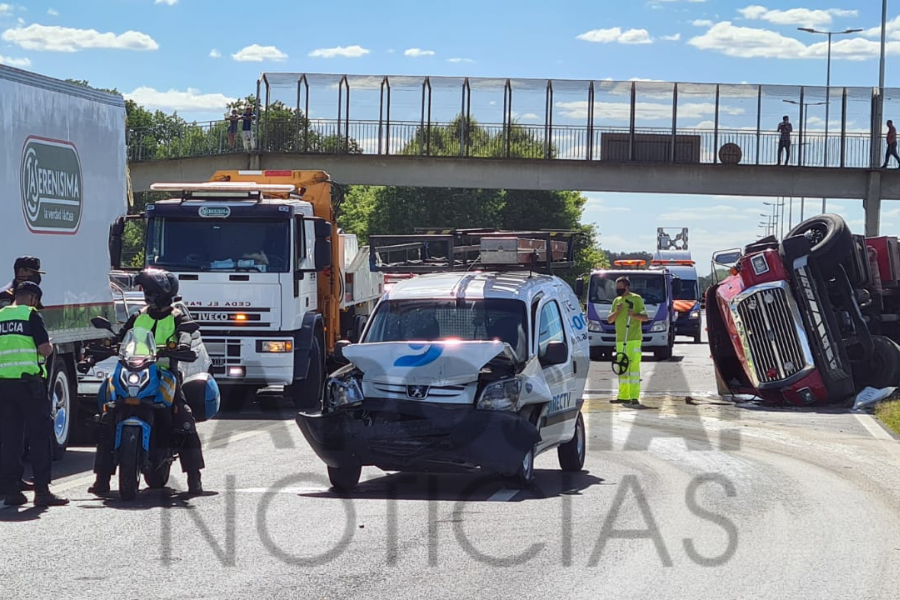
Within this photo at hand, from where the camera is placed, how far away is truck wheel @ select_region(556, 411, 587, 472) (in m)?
13.0

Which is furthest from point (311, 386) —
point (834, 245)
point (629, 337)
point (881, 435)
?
point (834, 245)

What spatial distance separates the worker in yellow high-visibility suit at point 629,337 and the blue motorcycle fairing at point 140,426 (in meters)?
11.3

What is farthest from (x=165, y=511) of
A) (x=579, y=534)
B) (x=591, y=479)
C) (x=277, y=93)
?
(x=277, y=93)

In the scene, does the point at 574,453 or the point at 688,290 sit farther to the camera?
the point at 688,290

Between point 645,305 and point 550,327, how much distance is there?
887 inches

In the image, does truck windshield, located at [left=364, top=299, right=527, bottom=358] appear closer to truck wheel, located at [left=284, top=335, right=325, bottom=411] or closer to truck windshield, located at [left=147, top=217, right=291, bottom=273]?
truck windshield, located at [left=147, top=217, right=291, bottom=273]

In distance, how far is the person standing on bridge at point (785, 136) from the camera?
45.3 m

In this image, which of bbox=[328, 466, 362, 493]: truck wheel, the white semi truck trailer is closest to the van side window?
bbox=[328, 466, 362, 493]: truck wheel

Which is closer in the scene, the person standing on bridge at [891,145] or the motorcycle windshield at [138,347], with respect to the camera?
the motorcycle windshield at [138,347]

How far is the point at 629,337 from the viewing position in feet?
69.7

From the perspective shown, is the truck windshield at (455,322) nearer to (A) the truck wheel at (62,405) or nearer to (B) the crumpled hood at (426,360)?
(B) the crumpled hood at (426,360)

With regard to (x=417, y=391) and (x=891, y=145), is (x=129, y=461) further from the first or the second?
(x=891, y=145)

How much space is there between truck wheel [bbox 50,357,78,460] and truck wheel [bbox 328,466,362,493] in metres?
3.35

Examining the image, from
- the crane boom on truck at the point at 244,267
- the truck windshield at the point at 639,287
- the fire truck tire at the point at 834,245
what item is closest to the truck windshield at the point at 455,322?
the crane boom on truck at the point at 244,267
